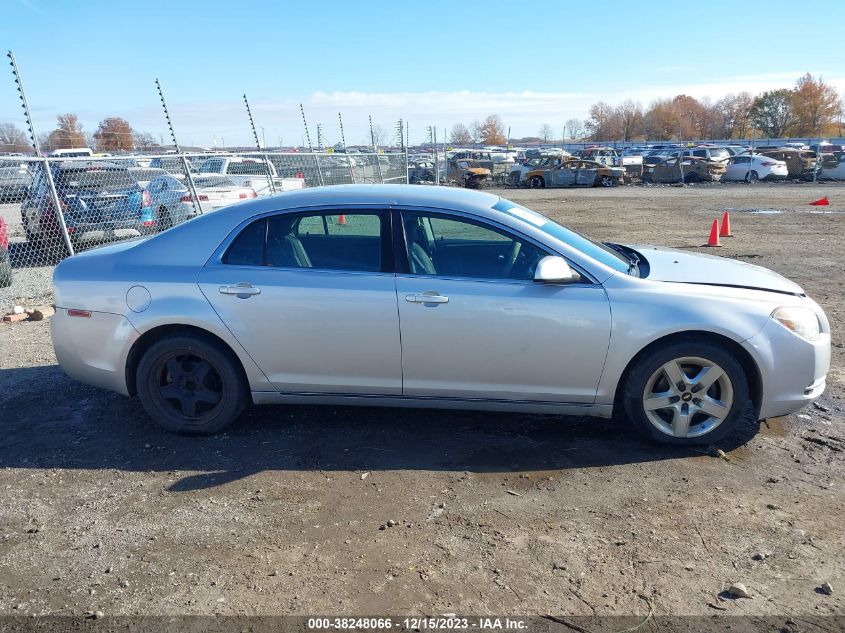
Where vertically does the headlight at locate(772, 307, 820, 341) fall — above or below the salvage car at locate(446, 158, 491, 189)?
above

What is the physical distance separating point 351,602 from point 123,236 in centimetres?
1023

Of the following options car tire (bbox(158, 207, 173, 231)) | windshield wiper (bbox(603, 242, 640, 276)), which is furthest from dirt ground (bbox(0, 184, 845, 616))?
car tire (bbox(158, 207, 173, 231))

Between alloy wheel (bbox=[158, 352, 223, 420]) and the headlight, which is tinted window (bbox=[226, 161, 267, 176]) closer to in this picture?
alloy wheel (bbox=[158, 352, 223, 420])

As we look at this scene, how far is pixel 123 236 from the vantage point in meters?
11.6

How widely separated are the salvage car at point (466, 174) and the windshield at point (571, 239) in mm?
30313

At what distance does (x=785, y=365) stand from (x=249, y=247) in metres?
3.44

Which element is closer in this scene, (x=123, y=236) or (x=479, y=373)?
(x=479, y=373)

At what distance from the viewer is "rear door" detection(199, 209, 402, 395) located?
14.2 ft

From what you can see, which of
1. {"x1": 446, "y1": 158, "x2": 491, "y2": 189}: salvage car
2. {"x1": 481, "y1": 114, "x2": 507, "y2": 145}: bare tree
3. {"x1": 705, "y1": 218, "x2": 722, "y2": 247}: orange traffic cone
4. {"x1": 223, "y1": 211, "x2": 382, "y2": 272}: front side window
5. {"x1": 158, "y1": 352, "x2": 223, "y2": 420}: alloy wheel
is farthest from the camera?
{"x1": 481, "y1": 114, "x2": 507, "y2": 145}: bare tree

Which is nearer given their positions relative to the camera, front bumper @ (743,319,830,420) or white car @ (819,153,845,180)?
front bumper @ (743,319,830,420)

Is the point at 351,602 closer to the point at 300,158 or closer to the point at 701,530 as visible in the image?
the point at 701,530

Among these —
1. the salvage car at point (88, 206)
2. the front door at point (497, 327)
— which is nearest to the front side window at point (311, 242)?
the front door at point (497, 327)

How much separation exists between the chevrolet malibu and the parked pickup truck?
379 inches

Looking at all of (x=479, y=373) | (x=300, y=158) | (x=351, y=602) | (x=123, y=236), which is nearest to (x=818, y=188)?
(x=300, y=158)
